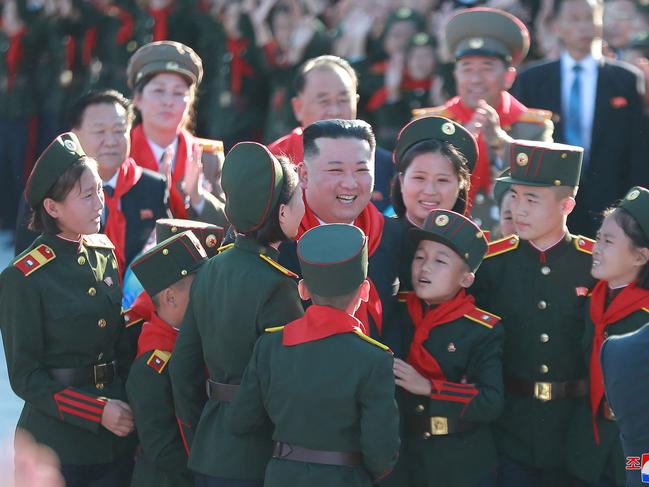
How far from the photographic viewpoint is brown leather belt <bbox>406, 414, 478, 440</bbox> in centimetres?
378

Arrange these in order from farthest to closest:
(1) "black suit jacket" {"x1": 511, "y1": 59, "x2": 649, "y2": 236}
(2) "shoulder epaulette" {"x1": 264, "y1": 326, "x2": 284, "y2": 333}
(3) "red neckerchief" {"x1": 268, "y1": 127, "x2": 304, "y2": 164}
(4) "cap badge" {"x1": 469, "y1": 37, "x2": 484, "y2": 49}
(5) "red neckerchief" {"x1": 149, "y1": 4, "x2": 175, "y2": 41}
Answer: (5) "red neckerchief" {"x1": 149, "y1": 4, "x2": 175, "y2": 41} → (1) "black suit jacket" {"x1": 511, "y1": 59, "x2": 649, "y2": 236} → (4) "cap badge" {"x1": 469, "y1": 37, "x2": 484, "y2": 49} → (3) "red neckerchief" {"x1": 268, "y1": 127, "x2": 304, "y2": 164} → (2) "shoulder epaulette" {"x1": 264, "y1": 326, "x2": 284, "y2": 333}

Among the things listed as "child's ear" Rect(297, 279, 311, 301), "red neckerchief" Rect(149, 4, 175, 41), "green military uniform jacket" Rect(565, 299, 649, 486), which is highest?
"red neckerchief" Rect(149, 4, 175, 41)

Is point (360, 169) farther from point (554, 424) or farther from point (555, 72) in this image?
point (555, 72)

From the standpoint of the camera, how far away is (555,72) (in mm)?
6113

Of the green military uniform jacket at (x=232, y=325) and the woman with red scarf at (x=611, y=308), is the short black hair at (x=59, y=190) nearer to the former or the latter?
the green military uniform jacket at (x=232, y=325)

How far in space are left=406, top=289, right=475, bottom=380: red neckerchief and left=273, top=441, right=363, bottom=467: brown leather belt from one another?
642 millimetres

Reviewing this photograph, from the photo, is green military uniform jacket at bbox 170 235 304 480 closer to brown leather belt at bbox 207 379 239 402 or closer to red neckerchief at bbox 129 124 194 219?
brown leather belt at bbox 207 379 239 402

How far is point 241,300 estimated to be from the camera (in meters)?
3.37

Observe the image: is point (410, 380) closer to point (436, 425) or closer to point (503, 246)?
point (436, 425)

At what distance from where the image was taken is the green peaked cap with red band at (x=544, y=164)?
13.2 ft

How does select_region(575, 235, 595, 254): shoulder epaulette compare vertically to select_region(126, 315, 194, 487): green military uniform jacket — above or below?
above

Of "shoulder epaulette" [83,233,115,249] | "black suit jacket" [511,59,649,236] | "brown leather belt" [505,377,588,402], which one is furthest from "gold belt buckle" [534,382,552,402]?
"black suit jacket" [511,59,649,236]

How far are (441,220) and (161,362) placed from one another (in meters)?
1.02

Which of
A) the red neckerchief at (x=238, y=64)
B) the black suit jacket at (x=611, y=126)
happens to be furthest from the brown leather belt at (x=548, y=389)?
the red neckerchief at (x=238, y=64)
